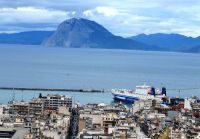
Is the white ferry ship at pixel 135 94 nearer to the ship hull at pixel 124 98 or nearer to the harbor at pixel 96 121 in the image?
the ship hull at pixel 124 98

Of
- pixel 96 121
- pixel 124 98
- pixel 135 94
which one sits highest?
pixel 135 94

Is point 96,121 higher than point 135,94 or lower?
lower

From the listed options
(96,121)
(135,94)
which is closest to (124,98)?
(135,94)

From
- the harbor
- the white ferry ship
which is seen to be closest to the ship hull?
the white ferry ship

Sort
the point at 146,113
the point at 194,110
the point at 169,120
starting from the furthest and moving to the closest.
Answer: the point at 194,110 < the point at 146,113 < the point at 169,120

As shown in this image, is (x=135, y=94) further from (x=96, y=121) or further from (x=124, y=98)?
(x=96, y=121)

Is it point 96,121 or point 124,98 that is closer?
point 96,121

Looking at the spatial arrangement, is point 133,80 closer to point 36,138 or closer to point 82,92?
point 82,92

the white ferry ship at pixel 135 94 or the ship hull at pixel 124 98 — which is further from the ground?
the white ferry ship at pixel 135 94

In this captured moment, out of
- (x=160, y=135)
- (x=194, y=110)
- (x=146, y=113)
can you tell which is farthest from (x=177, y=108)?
(x=160, y=135)

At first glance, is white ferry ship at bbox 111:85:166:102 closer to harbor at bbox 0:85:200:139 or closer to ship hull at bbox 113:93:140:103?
ship hull at bbox 113:93:140:103

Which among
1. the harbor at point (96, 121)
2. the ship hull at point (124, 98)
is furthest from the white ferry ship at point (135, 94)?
the harbor at point (96, 121)
